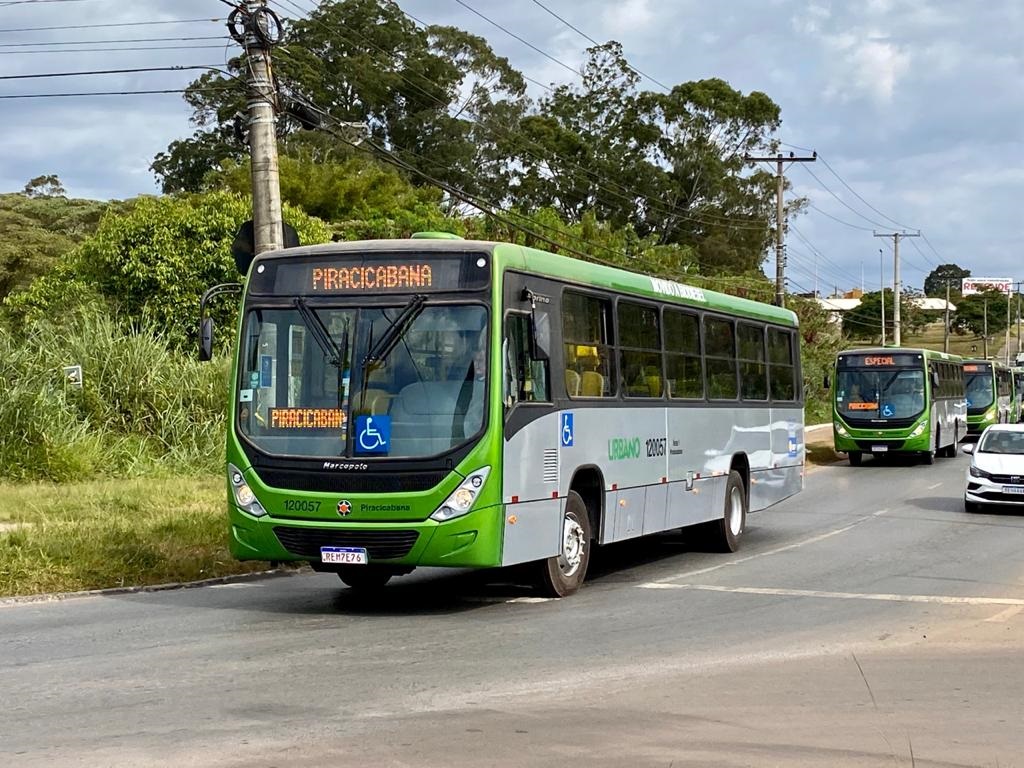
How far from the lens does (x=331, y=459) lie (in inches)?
454

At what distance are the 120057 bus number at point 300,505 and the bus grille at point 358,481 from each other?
11 centimetres

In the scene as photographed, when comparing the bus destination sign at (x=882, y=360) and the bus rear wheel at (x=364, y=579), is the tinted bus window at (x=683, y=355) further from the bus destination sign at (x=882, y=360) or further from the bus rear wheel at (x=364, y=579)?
the bus destination sign at (x=882, y=360)

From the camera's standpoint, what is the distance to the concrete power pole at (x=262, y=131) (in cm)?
1694

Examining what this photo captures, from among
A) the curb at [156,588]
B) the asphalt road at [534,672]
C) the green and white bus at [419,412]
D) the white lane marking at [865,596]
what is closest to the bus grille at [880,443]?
the asphalt road at [534,672]

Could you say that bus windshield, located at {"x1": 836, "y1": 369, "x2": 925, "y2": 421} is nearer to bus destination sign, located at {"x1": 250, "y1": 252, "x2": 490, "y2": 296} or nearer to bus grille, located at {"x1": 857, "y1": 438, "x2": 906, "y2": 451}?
bus grille, located at {"x1": 857, "y1": 438, "x2": 906, "y2": 451}

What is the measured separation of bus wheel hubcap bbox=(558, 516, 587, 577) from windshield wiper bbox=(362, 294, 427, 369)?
2.41 m

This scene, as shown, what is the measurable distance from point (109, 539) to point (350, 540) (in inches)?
175

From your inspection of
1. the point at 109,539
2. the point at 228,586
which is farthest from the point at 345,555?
the point at 109,539

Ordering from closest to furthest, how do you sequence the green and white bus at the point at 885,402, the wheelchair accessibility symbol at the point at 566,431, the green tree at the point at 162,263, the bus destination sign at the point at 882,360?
1. the wheelchair accessibility symbol at the point at 566,431
2. the green tree at the point at 162,263
3. the green and white bus at the point at 885,402
4. the bus destination sign at the point at 882,360

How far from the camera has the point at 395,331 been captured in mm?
11648

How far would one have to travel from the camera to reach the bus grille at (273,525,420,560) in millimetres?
11336

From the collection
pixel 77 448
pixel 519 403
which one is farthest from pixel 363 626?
pixel 77 448

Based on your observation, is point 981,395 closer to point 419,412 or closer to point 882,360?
point 882,360

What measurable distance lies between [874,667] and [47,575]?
7780 mm
